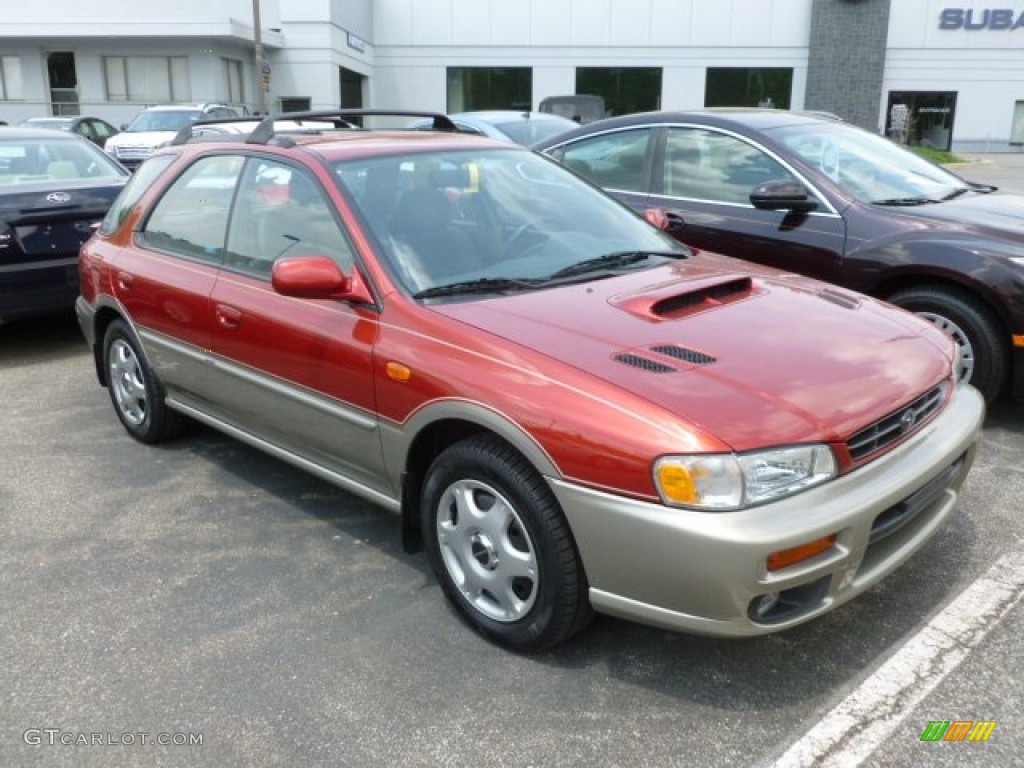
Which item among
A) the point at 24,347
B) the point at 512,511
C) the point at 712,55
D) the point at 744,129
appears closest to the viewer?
the point at 512,511

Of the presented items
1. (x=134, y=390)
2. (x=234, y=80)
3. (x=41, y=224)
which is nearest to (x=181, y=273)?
(x=134, y=390)

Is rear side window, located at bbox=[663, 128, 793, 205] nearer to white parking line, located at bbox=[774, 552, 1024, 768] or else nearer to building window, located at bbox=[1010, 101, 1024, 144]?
white parking line, located at bbox=[774, 552, 1024, 768]

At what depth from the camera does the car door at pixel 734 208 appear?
510 cm

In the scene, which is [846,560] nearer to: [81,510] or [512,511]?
[512,511]

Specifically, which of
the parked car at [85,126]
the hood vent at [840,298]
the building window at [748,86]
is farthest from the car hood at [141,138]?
the building window at [748,86]

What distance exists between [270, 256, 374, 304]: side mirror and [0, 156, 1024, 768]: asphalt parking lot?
1.07 m

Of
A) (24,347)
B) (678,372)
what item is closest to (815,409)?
(678,372)

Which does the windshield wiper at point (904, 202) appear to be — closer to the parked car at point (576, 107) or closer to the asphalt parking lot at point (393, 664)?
the asphalt parking lot at point (393, 664)

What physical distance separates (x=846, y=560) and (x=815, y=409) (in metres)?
0.43

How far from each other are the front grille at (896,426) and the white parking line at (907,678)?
68 cm

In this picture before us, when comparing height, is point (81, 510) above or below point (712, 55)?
below

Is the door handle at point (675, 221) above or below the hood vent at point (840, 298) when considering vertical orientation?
above

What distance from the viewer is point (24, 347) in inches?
277

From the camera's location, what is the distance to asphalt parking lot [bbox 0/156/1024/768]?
2.53 m
